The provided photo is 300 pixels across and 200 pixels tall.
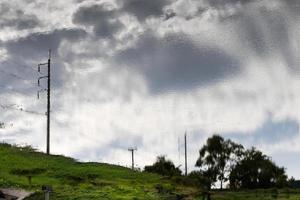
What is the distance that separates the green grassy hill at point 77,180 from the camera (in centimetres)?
3622

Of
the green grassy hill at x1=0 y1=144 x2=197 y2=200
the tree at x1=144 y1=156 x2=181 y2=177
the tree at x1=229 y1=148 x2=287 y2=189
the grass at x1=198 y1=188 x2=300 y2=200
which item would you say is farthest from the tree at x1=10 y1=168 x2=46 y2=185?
the tree at x1=229 y1=148 x2=287 y2=189

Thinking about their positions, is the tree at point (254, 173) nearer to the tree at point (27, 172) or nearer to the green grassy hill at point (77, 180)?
the green grassy hill at point (77, 180)

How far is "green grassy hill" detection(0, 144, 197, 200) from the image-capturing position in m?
36.2

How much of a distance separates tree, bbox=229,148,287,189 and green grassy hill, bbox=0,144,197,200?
5134 centimetres

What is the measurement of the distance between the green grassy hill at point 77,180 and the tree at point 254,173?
168 ft

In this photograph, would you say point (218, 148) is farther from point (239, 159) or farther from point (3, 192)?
point (3, 192)

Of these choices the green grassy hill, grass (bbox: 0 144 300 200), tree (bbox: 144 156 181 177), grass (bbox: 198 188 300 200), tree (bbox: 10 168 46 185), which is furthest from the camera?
tree (bbox: 144 156 181 177)

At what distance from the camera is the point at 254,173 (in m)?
106

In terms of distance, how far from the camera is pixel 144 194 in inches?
1463

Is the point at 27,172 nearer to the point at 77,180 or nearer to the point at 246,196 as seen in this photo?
the point at 77,180

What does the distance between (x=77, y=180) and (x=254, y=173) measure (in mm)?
66325

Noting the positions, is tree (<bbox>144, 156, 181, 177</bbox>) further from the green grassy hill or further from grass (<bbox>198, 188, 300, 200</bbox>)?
the green grassy hill

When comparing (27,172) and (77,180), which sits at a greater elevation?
(27,172)

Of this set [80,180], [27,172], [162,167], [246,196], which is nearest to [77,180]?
[80,180]
